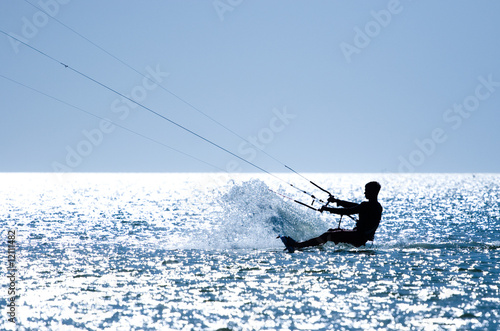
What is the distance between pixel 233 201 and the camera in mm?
33500

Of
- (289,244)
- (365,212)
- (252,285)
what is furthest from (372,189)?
(252,285)

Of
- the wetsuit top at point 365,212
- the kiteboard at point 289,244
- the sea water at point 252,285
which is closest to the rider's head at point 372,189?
the wetsuit top at point 365,212

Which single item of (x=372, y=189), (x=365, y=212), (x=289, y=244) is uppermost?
(x=372, y=189)

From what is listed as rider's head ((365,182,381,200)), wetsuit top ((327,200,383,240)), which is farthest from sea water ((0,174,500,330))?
rider's head ((365,182,381,200))

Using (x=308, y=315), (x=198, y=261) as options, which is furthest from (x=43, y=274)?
(x=308, y=315)

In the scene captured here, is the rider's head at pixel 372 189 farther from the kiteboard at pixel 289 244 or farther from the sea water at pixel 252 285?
the kiteboard at pixel 289 244

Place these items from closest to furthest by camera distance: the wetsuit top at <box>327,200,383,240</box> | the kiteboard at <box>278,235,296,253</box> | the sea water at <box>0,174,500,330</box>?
the sea water at <box>0,174,500,330</box>
the wetsuit top at <box>327,200,383,240</box>
the kiteboard at <box>278,235,296,253</box>

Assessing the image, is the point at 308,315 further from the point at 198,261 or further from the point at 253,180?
the point at 253,180

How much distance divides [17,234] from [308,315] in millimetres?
28532

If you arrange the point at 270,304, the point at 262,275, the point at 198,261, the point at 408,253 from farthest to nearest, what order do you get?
the point at 408,253 → the point at 198,261 → the point at 262,275 → the point at 270,304

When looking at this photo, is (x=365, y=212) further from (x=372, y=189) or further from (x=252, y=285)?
(x=252, y=285)

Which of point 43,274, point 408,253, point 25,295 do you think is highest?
point 408,253

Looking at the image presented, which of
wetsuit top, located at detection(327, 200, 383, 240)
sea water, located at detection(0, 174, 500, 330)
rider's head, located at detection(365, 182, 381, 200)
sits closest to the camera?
sea water, located at detection(0, 174, 500, 330)

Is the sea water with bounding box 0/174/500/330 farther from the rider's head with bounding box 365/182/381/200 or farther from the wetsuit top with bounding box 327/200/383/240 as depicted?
the rider's head with bounding box 365/182/381/200
